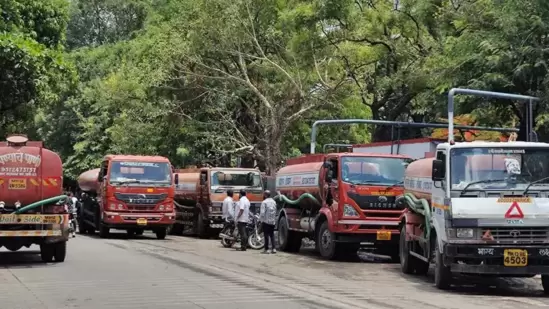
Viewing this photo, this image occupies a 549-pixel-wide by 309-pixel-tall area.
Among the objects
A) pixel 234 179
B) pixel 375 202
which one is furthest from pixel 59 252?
pixel 234 179

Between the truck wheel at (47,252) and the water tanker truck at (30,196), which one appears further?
the truck wheel at (47,252)

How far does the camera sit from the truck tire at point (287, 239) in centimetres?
2234

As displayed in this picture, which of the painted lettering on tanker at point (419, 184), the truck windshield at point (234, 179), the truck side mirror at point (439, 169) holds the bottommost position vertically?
the painted lettering on tanker at point (419, 184)

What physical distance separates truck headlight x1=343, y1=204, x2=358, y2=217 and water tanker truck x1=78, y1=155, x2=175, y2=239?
9.89 meters

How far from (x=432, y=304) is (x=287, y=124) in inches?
800

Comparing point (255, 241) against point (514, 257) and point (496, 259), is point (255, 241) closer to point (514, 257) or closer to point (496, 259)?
point (496, 259)

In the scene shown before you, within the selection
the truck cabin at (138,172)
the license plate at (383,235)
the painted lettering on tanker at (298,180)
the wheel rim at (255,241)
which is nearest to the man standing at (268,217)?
the painted lettering on tanker at (298,180)

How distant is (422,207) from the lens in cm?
1529

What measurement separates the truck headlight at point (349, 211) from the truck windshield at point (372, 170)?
2.02 ft

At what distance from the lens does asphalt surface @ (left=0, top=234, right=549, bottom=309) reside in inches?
462

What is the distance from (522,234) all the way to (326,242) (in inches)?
294

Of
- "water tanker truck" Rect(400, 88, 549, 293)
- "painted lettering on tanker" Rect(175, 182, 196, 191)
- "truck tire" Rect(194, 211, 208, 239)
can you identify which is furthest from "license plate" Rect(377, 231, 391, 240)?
"painted lettering on tanker" Rect(175, 182, 196, 191)

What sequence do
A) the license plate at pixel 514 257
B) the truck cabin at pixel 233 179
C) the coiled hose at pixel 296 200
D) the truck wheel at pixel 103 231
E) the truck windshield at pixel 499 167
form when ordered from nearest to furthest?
the license plate at pixel 514 257 → the truck windshield at pixel 499 167 → the coiled hose at pixel 296 200 → the truck wheel at pixel 103 231 → the truck cabin at pixel 233 179

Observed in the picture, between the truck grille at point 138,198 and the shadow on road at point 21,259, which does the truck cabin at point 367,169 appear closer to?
the shadow on road at point 21,259
